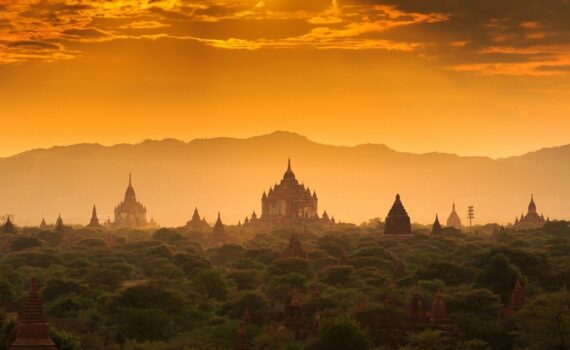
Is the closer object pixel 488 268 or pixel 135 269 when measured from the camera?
pixel 488 268

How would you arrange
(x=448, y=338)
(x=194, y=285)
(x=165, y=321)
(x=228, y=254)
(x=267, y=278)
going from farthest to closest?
(x=228, y=254), (x=267, y=278), (x=194, y=285), (x=165, y=321), (x=448, y=338)

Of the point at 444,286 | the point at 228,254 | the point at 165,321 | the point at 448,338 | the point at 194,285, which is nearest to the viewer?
the point at 448,338

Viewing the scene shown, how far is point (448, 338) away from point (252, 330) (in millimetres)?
16276

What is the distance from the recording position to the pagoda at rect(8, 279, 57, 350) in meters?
64.3

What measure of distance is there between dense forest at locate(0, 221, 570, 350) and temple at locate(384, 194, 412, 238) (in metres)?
22.0

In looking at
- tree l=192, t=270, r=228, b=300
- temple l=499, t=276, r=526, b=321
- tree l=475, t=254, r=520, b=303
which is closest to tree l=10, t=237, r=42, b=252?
tree l=192, t=270, r=228, b=300

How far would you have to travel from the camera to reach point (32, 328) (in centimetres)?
6462

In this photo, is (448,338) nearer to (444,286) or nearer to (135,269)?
(444,286)

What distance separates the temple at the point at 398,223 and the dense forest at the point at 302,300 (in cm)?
2205

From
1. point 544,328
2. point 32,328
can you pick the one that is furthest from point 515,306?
point 32,328

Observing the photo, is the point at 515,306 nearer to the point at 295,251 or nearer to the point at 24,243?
the point at 295,251

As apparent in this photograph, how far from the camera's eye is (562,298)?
89000mm

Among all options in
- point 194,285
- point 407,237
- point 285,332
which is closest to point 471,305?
point 285,332

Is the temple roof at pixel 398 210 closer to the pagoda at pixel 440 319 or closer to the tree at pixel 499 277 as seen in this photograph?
the tree at pixel 499 277
